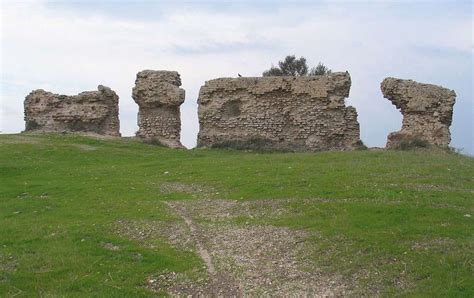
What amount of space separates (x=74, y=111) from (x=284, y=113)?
1157cm

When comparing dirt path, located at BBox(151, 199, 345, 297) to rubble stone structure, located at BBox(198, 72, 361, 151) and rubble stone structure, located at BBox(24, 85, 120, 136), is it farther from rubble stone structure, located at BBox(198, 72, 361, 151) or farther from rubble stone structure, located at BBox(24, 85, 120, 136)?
rubble stone structure, located at BBox(24, 85, 120, 136)

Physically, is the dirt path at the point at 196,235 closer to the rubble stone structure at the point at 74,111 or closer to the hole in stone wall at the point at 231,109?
the hole in stone wall at the point at 231,109

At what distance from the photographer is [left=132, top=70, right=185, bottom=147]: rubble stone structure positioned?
33000 millimetres

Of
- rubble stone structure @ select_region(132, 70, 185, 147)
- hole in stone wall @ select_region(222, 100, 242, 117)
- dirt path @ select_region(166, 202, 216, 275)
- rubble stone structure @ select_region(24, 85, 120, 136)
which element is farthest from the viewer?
rubble stone structure @ select_region(24, 85, 120, 136)

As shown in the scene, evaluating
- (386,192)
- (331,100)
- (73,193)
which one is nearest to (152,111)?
(331,100)

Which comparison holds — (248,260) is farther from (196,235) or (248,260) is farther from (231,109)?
(231,109)

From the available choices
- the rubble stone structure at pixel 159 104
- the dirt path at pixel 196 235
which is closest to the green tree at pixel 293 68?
the rubble stone structure at pixel 159 104

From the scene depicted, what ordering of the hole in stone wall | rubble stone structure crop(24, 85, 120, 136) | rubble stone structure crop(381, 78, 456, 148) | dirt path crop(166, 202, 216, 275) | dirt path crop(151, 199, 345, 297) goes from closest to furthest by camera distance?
1. dirt path crop(151, 199, 345, 297)
2. dirt path crop(166, 202, 216, 275)
3. rubble stone structure crop(381, 78, 456, 148)
4. the hole in stone wall
5. rubble stone structure crop(24, 85, 120, 136)

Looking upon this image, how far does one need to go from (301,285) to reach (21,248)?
555 centimetres

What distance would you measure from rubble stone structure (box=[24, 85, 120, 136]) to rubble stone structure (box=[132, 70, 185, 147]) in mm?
1831

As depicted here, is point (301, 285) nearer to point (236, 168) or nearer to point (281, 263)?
point (281, 263)

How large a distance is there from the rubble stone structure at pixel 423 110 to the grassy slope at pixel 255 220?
4.88 metres

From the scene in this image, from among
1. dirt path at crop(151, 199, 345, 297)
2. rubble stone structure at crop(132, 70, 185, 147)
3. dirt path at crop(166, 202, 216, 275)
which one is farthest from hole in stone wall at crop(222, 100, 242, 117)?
dirt path at crop(151, 199, 345, 297)

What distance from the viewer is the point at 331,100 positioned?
99.7 ft
